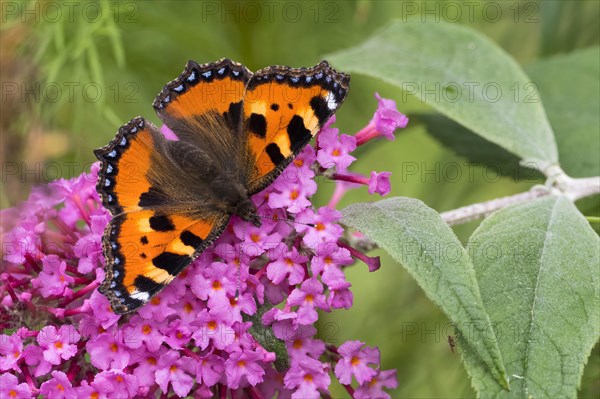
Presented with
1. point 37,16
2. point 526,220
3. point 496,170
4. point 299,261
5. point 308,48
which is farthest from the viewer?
point 308,48

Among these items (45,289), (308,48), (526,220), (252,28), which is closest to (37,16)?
(252,28)

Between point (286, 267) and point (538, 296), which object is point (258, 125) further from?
point (538, 296)

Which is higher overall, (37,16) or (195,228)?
(37,16)

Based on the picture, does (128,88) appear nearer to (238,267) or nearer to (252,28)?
(252,28)

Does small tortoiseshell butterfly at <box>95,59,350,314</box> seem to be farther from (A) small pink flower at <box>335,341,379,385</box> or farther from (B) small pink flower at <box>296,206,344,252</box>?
(A) small pink flower at <box>335,341,379,385</box>

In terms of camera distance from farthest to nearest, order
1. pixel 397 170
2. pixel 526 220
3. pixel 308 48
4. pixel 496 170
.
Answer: pixel 397 170 → pixel 308 48 → pixel 496 170 → pixel 526 220

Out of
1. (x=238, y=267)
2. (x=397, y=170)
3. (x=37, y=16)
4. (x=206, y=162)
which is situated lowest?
(x=397, y=170)

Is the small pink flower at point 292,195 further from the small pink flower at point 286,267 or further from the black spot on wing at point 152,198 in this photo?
the black spot on wing at point 152,198

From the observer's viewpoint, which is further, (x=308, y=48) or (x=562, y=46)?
(x=308, y=48)
